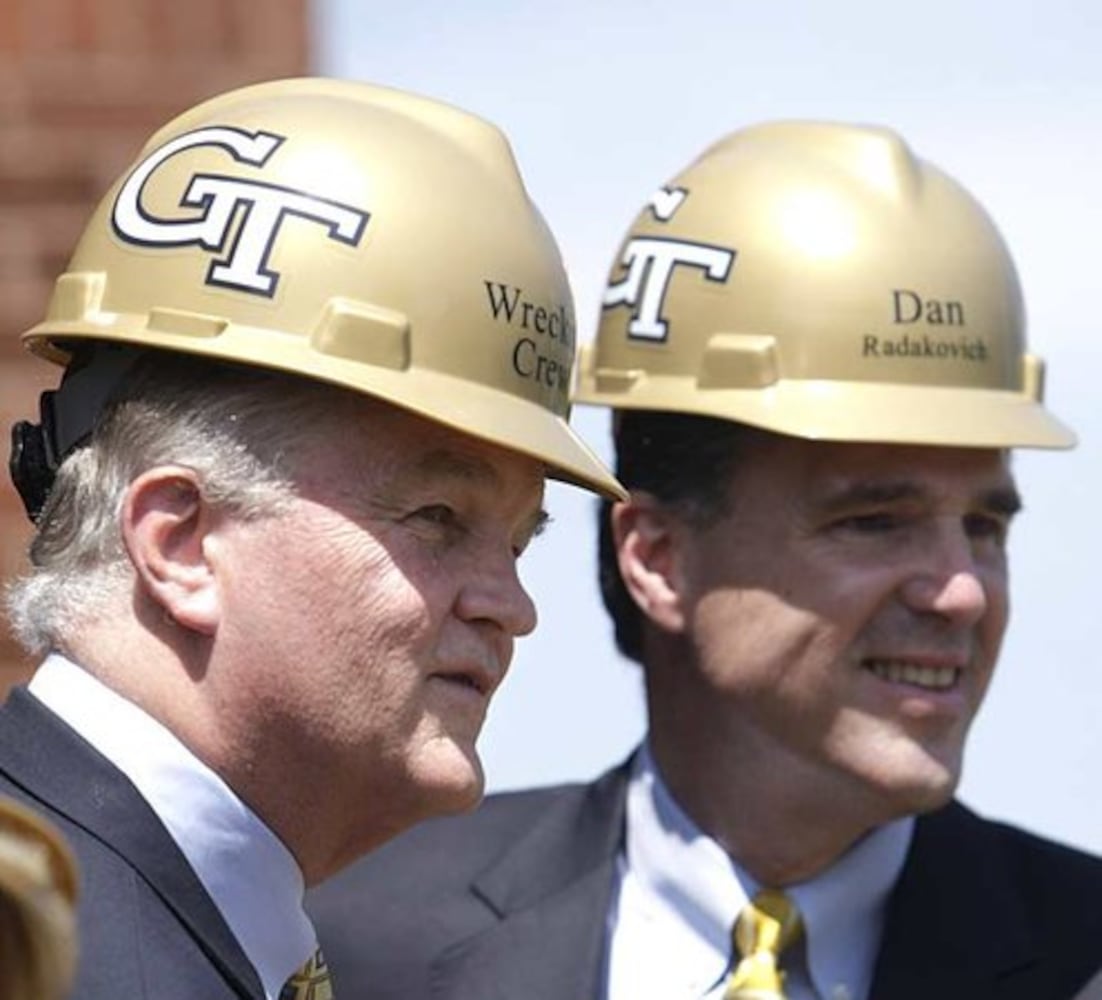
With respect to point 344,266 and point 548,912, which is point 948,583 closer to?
point 548,912

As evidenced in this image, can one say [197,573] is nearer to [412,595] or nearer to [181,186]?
[412,595]

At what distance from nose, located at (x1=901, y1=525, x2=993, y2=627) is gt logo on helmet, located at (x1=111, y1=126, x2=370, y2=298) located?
1293mm

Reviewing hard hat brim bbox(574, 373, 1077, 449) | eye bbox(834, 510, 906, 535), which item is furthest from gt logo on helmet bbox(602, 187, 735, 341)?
eye bbox(834, 510, 906, 535)

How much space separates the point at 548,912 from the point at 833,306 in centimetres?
86

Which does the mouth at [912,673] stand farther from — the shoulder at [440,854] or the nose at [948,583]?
the shoulder at [440,854]

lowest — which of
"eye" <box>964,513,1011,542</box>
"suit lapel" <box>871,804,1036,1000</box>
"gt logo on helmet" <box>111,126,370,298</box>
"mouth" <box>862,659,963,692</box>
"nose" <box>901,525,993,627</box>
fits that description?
"suit lapel" <box>871,804,1036,1000</box>

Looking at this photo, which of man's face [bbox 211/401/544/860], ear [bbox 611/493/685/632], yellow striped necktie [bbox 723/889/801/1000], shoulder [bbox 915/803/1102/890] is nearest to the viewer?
man's face [bbox 211/401/544/860]

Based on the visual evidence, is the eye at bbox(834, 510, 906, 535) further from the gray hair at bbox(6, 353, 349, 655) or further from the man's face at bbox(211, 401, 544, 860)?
the gray hair at bbox(6, 353, 349, 655)

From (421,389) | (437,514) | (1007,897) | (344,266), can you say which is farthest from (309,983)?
(1007,897)

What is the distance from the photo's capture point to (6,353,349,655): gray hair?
9.61 feet

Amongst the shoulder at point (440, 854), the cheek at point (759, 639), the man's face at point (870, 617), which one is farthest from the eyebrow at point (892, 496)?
the shoulder at point (440, 854)

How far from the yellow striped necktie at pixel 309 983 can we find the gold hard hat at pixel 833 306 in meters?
1.30

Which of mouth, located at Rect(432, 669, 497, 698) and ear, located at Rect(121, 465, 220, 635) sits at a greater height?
ear, located at Rect(121, 465, 220, 635)

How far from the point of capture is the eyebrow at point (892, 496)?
162 inches
